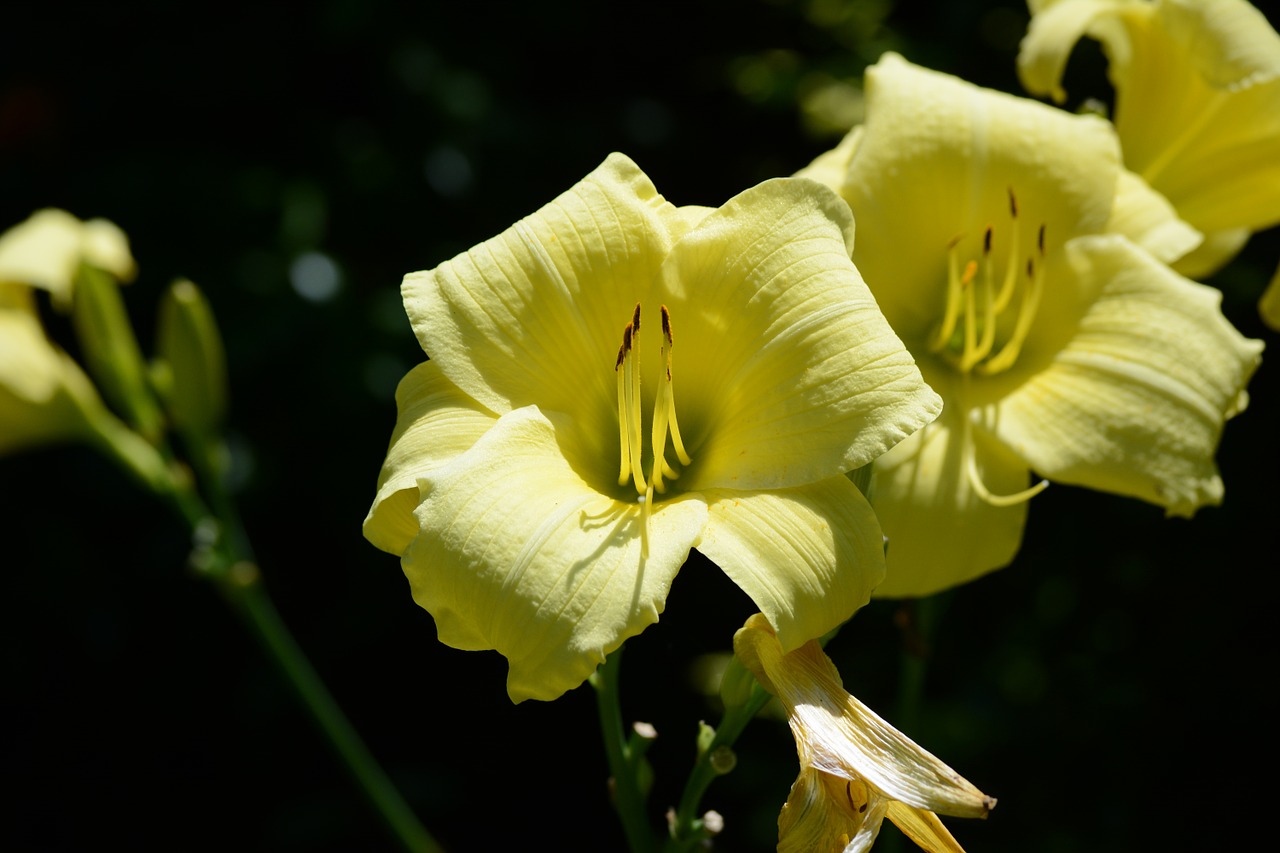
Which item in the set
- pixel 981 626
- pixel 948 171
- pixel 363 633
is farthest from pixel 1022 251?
pixel 363 633

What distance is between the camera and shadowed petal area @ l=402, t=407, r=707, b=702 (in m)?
0.79

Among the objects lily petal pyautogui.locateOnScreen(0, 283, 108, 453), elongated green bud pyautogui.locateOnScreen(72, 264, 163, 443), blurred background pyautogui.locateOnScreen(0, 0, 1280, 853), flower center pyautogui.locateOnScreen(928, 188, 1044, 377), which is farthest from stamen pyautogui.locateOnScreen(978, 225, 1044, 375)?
lily petal pyautogui.locateOnScreen(0, 283, 108, 453)

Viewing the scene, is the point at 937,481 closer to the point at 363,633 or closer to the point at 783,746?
the point at 783,746

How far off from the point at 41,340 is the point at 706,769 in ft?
4.46

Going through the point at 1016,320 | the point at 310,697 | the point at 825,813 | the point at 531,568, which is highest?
the point at 531,568

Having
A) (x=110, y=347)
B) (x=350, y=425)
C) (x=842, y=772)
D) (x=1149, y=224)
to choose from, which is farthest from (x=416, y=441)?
(x=350, y=425)

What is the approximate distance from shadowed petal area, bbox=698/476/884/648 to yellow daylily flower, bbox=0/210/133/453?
123 cm

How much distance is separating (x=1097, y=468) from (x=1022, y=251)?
0.26 meters

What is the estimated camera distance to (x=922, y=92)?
1.13 metres

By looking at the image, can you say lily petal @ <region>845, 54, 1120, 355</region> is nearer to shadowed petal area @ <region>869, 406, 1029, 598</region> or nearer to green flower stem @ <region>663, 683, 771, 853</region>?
shadowed petal area @ <region>869, 406, 1029, 598</region>

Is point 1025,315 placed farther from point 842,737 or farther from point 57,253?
Answer: point 57,253

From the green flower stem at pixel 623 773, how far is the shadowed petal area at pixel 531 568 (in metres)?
0.20

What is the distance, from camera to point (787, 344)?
91 centimetres

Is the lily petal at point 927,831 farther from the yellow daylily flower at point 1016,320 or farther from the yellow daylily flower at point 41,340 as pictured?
the yellow daylily flower at point 41,340
